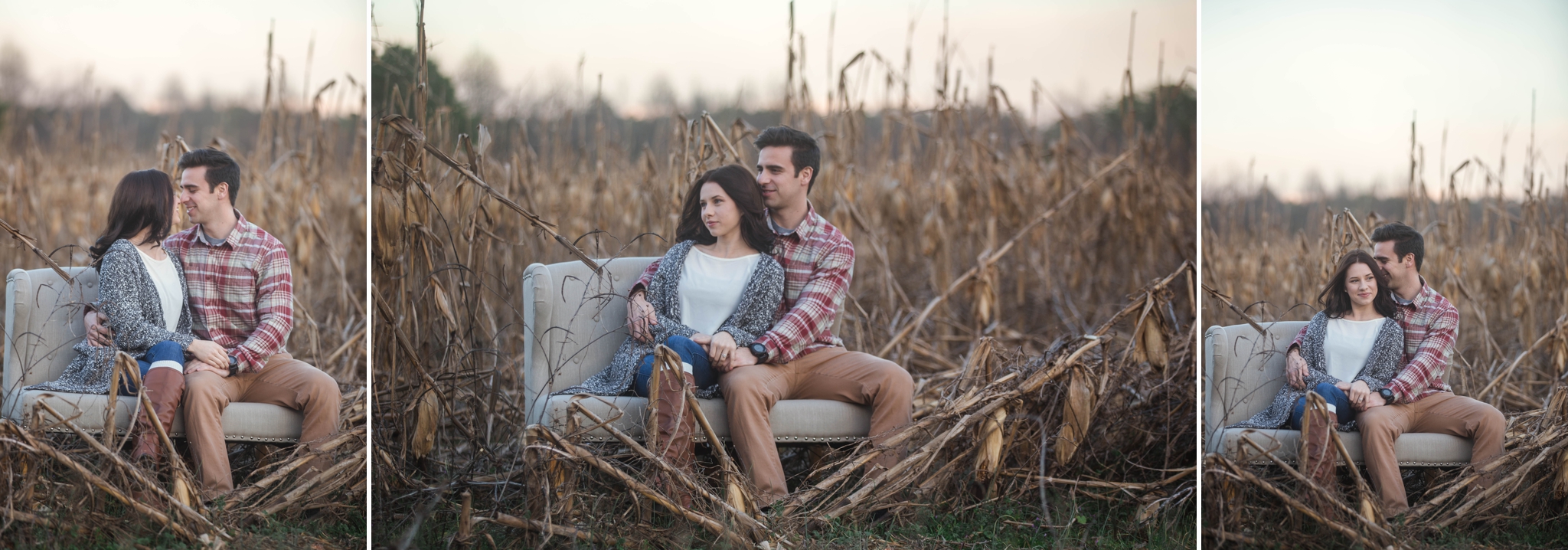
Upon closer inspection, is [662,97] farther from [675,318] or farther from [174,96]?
[174,96]

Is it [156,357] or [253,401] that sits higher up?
[156,357]

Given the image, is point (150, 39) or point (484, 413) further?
point (484, 413)

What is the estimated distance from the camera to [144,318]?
258 centimetres

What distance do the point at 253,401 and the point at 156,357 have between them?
9.5 inches

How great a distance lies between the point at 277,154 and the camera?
359cm

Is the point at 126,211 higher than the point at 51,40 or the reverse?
the reverse

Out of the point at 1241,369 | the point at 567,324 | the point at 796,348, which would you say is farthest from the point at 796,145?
the point at 1241,369

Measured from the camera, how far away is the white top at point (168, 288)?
2.59m

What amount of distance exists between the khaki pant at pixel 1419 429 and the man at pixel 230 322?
9.06 ft

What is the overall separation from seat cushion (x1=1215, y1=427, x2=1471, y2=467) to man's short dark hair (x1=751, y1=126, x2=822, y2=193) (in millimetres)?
1446

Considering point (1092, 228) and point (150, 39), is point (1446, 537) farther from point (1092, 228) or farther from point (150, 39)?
point (150, 39)

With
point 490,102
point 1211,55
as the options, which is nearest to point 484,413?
point 490,102

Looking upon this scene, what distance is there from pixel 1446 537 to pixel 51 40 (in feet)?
13.8

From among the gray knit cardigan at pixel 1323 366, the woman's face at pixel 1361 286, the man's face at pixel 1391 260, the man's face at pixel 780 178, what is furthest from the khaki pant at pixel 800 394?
the man's face at pixel 1391 260
